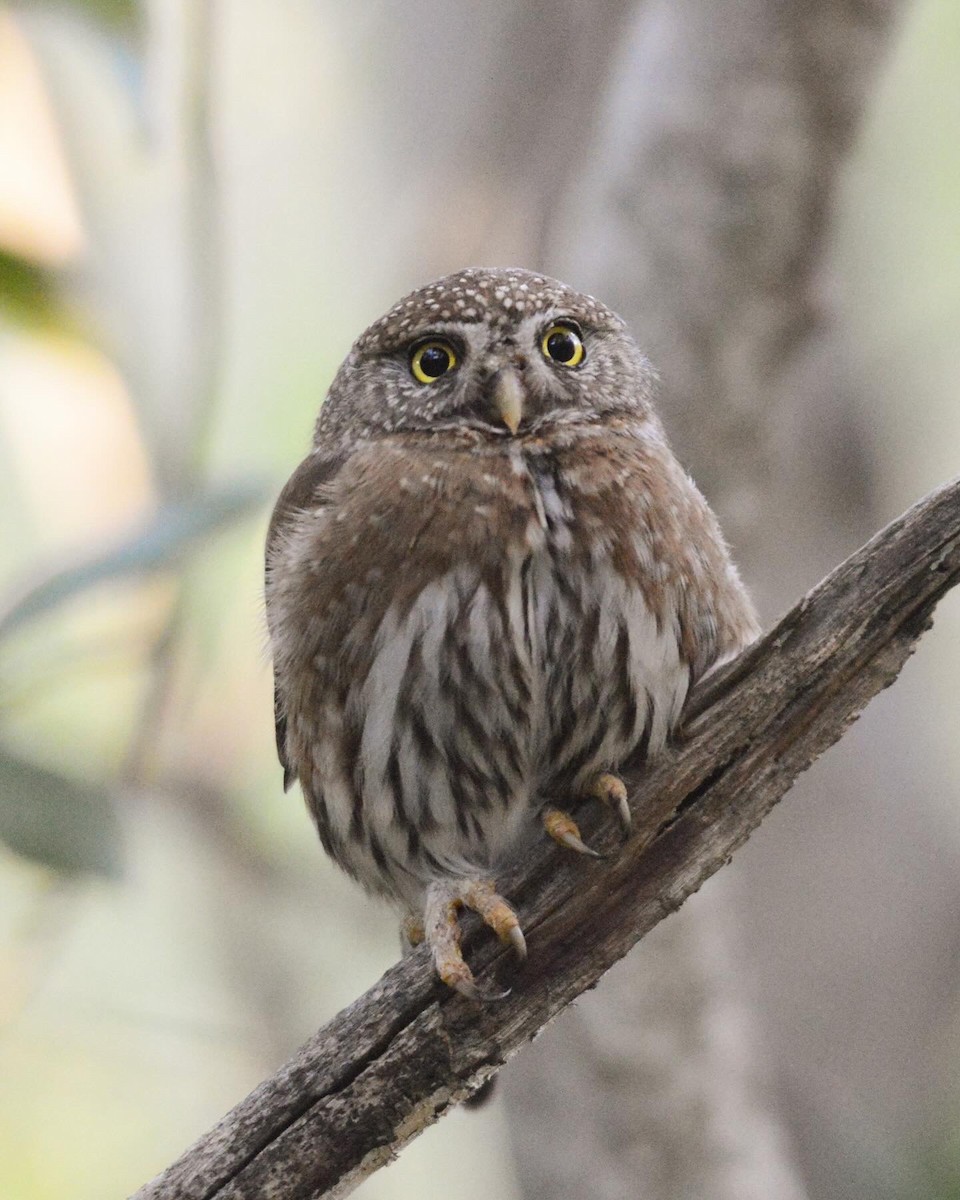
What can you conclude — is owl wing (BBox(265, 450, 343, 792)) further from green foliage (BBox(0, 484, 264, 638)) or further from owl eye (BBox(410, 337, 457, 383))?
green foliage (BBox(0, 484, 264, 638))

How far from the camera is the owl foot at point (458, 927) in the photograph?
96.5 inches

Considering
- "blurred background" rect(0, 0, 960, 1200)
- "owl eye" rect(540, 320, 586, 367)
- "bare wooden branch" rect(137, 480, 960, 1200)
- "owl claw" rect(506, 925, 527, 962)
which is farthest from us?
"blurred background" rect(0, 0, 960, 1200)

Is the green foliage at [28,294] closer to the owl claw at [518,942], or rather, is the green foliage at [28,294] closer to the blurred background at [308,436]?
the blurred background at [308,436]

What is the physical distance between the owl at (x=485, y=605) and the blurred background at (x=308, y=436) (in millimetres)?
566

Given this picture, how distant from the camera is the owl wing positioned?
121 inches

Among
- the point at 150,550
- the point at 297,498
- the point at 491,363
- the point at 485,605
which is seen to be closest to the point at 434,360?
the point at 491,363

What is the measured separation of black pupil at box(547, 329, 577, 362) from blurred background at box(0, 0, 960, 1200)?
93cm

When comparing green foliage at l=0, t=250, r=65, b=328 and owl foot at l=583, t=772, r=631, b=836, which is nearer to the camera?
owl foot at l=583, t=772, r=631, b=836

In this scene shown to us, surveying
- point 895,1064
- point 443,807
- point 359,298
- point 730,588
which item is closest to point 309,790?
point 443,807

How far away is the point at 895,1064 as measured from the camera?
4488mm

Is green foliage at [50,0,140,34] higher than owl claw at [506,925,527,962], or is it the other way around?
green foliage at [50,0,140,34]

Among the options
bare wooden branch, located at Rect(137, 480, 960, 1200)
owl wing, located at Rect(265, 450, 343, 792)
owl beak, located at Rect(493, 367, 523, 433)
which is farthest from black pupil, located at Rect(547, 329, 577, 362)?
bare wooden branch, located at Rect(137, 480, 960, 1200)

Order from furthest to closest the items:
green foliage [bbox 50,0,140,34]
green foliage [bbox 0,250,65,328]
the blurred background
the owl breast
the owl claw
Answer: the blurred background < green foliage [bbox 0,250,65,328] < green foliage [bbox 50,0,140,34] < the owl breast < the owl claw

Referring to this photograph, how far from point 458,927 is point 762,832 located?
7.26 feet
